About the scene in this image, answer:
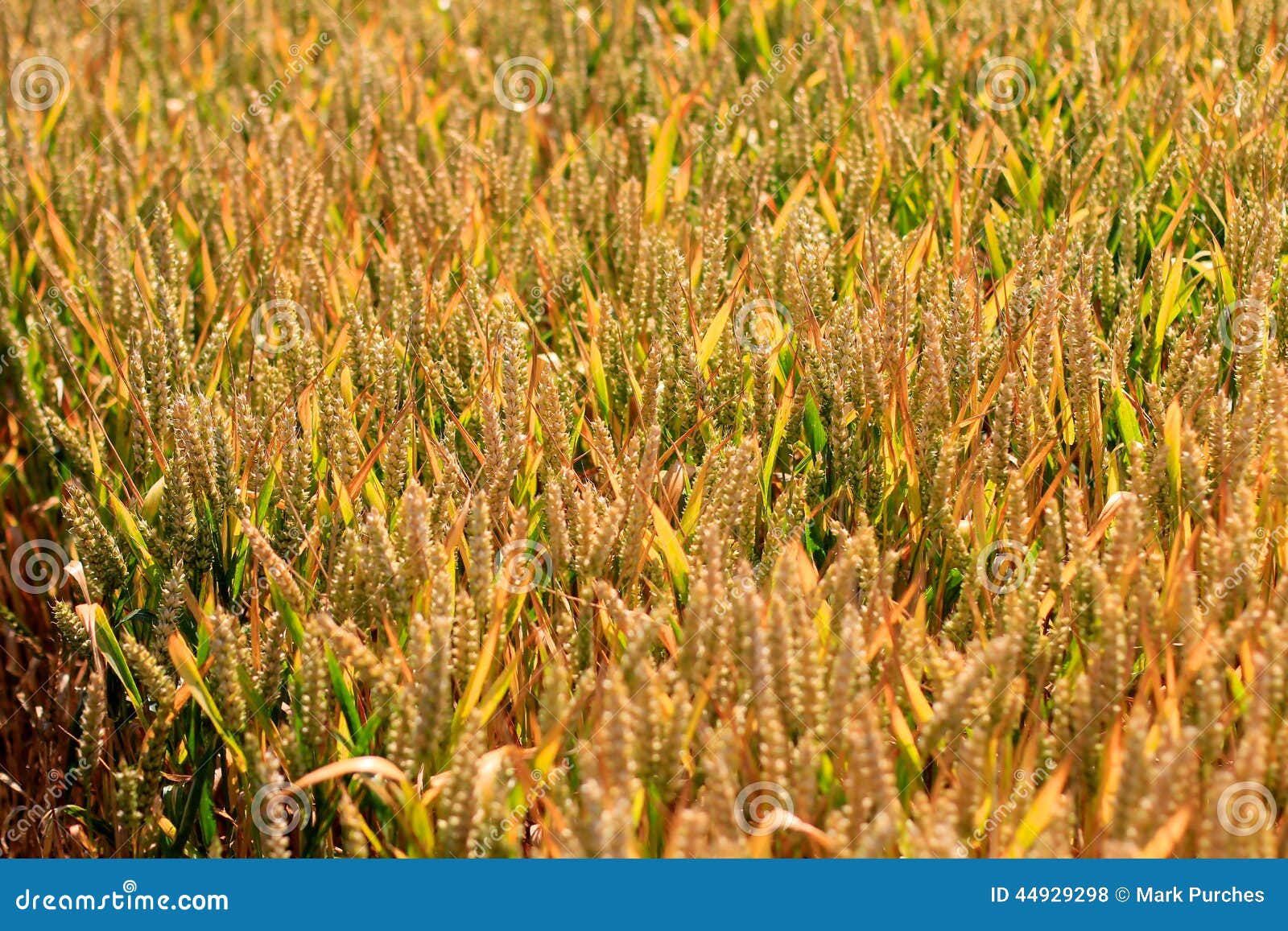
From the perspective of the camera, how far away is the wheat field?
1257mm

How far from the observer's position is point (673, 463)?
1799 mm

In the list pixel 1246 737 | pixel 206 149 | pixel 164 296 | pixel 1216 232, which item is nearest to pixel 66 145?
pixel 206 149

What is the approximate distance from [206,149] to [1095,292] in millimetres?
1857

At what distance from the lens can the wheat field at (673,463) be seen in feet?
4.12

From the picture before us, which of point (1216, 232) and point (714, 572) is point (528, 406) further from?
point (1216, 232)

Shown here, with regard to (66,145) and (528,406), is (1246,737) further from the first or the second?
(66,145)

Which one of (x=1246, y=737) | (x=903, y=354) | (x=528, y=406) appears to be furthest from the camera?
(x=528, y=406)

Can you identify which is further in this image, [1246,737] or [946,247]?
[946,247]

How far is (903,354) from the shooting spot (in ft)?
5.56

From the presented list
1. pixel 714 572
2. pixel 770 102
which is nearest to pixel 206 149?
pixel 770 102

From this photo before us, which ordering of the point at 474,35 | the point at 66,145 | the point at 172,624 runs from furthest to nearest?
the point at 474,35, the point at 66,145, the point at 172,624

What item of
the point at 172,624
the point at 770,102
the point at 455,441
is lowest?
the point at 172,624

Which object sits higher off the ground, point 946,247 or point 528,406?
point 946,247

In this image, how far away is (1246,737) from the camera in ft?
3.62
